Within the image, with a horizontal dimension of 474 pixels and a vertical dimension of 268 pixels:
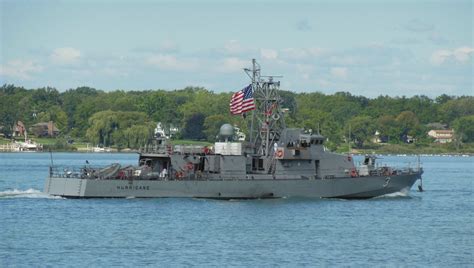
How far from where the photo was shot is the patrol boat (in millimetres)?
66875

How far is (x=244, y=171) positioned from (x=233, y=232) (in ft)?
43.2

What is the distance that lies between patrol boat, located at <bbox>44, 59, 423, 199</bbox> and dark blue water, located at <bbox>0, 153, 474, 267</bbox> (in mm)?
811

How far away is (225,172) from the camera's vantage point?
68.0m

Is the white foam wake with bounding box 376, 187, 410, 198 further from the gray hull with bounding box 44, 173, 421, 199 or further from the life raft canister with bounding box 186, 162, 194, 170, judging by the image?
the life raft canister with bounding box 186, 162, 194, 170

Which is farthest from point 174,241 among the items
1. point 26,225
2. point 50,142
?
point 50,142

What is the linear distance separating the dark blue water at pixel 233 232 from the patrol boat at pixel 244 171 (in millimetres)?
811

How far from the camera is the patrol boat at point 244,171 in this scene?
66875 mm

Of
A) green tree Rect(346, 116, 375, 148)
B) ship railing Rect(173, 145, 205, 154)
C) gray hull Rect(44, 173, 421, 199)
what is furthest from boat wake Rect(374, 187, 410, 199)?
green tree Rect(346, 116, 375, 148)

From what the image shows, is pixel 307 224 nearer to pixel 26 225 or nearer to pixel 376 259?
pixel 376 259

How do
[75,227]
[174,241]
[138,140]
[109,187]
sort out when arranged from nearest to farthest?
[174,241]
[75,227]
[109,187]
[138,140]

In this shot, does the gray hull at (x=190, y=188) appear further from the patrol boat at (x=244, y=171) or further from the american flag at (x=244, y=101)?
the american flag at (x=244, y=101)

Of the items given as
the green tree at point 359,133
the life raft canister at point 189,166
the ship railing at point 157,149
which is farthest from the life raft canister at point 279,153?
the green tree at point 359,133

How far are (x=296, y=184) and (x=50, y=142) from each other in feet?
439

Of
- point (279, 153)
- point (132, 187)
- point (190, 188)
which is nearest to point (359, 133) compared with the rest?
point (279, 153)
